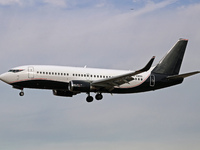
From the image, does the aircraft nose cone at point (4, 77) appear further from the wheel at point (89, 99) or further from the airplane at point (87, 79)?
the wheel at point (89, 99)

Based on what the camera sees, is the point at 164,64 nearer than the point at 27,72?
No

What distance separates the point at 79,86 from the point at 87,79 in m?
2.55

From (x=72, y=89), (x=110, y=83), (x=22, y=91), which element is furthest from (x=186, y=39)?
(x=22, y=91)

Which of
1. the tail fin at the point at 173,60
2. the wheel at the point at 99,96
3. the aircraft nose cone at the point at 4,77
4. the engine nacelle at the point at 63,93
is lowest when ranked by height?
the wheel at the point at 99,96

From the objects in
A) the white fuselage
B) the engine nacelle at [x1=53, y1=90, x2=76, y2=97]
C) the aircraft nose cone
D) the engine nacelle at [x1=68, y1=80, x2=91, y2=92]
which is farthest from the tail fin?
the aircraft nose cone

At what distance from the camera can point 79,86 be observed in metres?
68.3

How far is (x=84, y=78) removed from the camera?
231 ft

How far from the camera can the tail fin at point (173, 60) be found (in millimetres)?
76287

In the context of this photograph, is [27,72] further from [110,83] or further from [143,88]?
[143,88]

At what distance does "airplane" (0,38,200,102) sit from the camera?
2687 inches

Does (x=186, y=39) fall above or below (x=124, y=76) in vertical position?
above

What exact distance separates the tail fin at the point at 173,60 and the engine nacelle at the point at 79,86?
39.7 ft

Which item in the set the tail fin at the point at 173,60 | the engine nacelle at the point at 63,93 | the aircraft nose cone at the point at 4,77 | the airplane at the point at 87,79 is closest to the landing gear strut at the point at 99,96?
the airplane at the point at 87,79

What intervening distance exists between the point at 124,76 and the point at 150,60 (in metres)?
6.84
